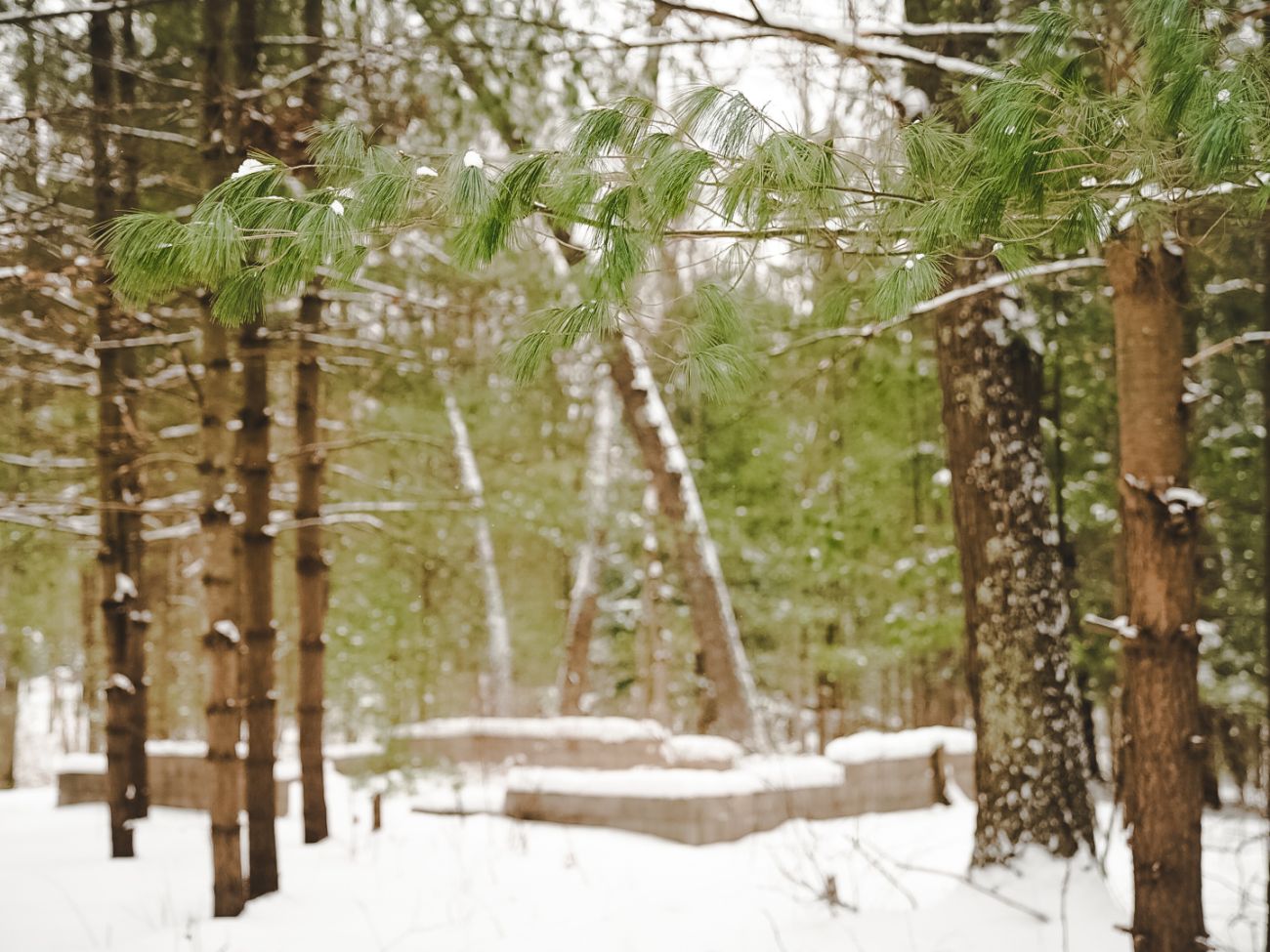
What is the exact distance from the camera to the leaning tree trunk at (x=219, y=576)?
5.07 metres

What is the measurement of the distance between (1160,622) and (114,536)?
23.4ft

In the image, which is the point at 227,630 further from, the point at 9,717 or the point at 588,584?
the point at 9,717

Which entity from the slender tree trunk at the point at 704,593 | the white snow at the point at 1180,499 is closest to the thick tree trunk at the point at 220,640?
the white snow at the point at 1180,499

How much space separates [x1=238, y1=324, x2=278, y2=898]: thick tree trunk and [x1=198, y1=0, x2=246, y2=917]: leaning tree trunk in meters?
0.31

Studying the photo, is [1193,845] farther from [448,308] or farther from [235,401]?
[235,401]

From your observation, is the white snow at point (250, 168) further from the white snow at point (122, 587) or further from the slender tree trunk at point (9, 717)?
the slender tree trunk at point (9, 717)

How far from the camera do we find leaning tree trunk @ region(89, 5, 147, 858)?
21.8ft

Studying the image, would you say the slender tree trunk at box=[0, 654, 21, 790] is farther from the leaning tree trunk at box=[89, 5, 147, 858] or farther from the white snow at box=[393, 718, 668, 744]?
the leaning tree trunk at box=[89, 5, 147, 858]

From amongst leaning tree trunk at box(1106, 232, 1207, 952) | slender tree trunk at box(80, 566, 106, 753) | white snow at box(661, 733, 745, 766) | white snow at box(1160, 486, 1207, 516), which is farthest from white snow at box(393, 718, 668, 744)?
white snow at box(1160, 486, 1207, 516)

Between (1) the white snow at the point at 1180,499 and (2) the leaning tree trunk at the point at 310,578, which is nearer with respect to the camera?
(1) the white snow at the point at 1180,499

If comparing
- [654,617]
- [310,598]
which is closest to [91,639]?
[654,617]

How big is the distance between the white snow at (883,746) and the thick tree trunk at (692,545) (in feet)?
5.03

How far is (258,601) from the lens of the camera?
613 cm

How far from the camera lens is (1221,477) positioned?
1082 cm
